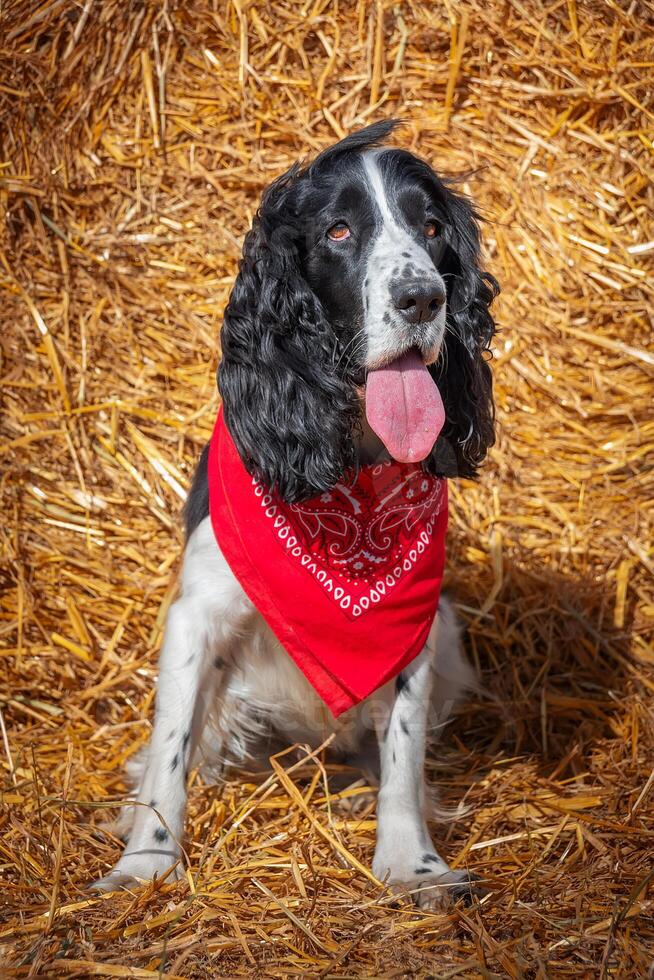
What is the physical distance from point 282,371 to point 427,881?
1.35 m

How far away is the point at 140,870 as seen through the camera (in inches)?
104

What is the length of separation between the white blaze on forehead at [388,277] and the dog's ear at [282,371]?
0.17m

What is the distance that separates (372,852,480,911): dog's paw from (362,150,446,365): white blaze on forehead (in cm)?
130

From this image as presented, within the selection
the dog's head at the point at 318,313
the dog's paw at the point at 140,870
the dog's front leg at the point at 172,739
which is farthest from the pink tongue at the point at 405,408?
the dog's paw at the point at 140,870

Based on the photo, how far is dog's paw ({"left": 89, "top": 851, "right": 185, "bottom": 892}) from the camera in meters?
2.58

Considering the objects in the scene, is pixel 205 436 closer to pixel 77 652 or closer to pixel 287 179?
pixel 77 652

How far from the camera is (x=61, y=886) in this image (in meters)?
2.58

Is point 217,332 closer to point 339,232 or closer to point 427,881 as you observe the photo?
point 339,232

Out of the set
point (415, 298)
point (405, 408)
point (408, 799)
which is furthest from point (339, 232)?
point (408, 799)

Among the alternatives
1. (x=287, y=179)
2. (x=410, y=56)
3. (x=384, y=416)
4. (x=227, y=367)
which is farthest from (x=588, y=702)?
(x=410, y=56)

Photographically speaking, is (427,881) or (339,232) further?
(339,232)

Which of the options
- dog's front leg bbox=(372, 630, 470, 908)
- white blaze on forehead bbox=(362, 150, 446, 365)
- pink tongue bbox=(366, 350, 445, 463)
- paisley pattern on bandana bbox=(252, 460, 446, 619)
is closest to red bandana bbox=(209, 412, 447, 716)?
paisley pattern on bandana bbox=(252, 460, 446, 619)

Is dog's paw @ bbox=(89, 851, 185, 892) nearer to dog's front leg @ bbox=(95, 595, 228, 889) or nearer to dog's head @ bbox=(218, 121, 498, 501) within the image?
dog's front leg @ bbox=(95, 595, 228, 889)

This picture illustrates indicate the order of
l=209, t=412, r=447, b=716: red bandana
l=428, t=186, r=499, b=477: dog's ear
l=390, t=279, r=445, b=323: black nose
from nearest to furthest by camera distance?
l=390, t=279, r=445, b=323: black nose < l=209, t=412, r=447, b=716: red bandana < l=428, t=186, r=499, b=477: dog's ear
